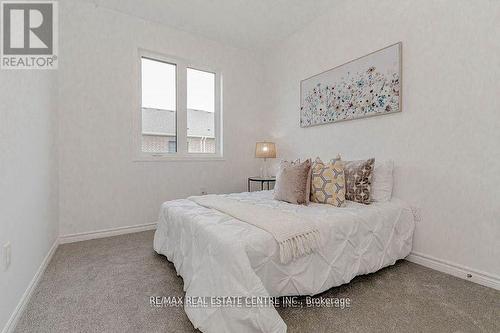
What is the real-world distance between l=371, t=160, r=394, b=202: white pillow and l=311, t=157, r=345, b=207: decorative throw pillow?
1.19 ft

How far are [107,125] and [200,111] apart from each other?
4.24ft

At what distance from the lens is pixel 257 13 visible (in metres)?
3.00

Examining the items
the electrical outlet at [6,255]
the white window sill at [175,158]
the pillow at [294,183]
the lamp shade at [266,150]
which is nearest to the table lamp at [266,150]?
the lamp shade at [266,150]

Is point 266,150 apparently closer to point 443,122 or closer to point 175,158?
point 175,158

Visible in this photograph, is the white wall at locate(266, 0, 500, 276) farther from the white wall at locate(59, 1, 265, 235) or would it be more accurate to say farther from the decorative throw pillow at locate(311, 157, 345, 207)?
the white wall at locate(59, 1, 265, 235)

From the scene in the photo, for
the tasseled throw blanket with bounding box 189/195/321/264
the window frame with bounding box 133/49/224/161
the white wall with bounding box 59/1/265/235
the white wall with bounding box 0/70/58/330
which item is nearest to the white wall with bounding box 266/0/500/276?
the tasseled throw blanket with bounding box 189/195/321/264

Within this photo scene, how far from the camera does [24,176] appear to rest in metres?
1.59

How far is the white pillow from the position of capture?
226 centimetres

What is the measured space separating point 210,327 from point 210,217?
2.24 feet

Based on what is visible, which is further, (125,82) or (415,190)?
(125,82)

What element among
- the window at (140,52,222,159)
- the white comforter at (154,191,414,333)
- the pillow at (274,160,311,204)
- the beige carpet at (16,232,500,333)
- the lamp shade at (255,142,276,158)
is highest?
the window at (140,52,222,159)

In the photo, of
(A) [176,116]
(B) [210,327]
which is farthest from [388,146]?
(A) [176,116]

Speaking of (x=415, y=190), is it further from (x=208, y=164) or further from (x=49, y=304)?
(x=49, y=304)

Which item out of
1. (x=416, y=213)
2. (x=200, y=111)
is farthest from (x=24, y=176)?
(x=416, y=213)
